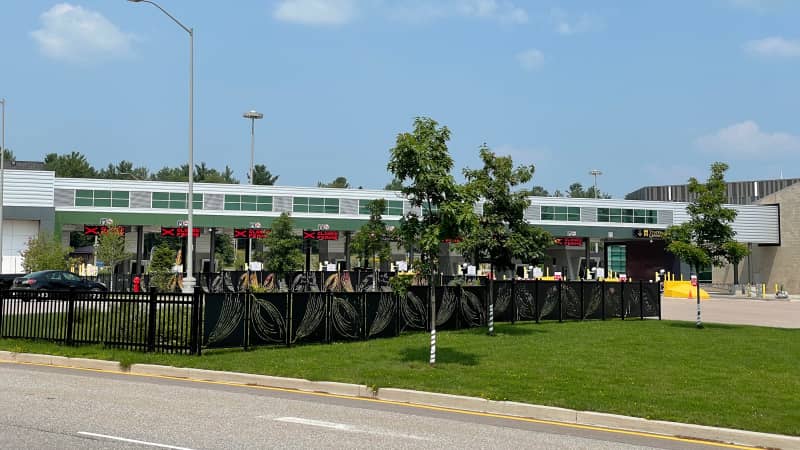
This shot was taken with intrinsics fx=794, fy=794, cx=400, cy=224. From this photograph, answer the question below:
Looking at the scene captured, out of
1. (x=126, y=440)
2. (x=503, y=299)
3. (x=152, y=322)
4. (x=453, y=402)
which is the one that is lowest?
(x=453, y=402)

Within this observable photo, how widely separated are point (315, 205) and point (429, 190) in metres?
56.4

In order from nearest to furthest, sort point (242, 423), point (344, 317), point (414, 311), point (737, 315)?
point (242, 423)
point (344, 317)
point (414, 311)
point (737, 315)

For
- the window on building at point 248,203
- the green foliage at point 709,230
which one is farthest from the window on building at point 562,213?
the green foliage at point 709,230

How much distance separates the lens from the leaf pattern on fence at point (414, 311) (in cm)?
2200

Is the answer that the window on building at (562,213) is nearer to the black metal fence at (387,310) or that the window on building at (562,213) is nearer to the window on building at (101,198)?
the window on building at (101,198)

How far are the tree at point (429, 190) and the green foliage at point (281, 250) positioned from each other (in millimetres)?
40300

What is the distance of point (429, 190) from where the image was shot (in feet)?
53.7

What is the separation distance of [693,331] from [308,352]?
13.6 meters

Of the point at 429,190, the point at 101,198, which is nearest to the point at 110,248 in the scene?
the point at 101,198

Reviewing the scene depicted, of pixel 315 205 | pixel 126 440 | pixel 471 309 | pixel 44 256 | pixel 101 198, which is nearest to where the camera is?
pixel 126 440

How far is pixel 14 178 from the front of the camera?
6238 centimetres

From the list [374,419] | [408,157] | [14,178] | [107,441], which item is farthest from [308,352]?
[14,178]

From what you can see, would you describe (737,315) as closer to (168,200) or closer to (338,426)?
(338,426)

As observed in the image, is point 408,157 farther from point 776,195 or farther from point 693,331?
point 776,195
